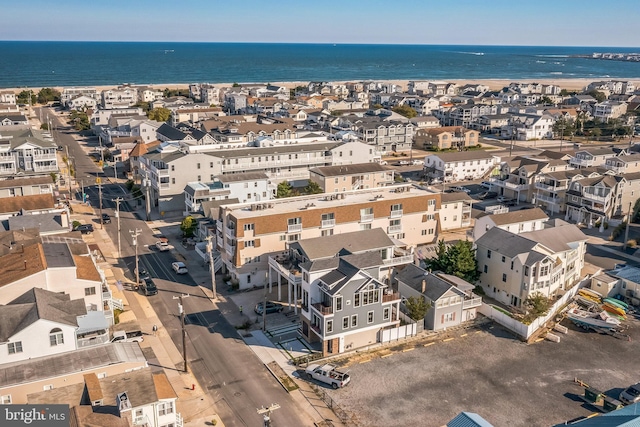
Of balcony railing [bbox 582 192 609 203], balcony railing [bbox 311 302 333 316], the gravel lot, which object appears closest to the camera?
the gravel lot

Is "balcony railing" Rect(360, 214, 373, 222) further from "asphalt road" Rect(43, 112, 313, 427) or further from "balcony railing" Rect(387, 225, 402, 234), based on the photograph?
"asphalt road" Rect(43, 112, 313, 427)

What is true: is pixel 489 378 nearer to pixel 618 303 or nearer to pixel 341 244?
pixel 341 244

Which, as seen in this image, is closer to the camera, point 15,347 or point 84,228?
point 15,347

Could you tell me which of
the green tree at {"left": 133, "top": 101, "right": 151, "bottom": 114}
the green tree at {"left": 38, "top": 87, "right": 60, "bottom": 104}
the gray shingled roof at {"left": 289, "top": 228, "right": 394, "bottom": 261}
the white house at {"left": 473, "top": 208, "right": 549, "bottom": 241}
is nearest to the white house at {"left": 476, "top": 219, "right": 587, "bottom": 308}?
the white house at {"left": 473, "top": 208, "right": 549, "bottom": 241}

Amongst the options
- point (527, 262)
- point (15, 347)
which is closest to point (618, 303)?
point (527, 262)

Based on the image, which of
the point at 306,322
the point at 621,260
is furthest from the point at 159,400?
the point at 621,260

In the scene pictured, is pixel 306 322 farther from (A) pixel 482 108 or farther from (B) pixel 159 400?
(A) pixel 482 108
